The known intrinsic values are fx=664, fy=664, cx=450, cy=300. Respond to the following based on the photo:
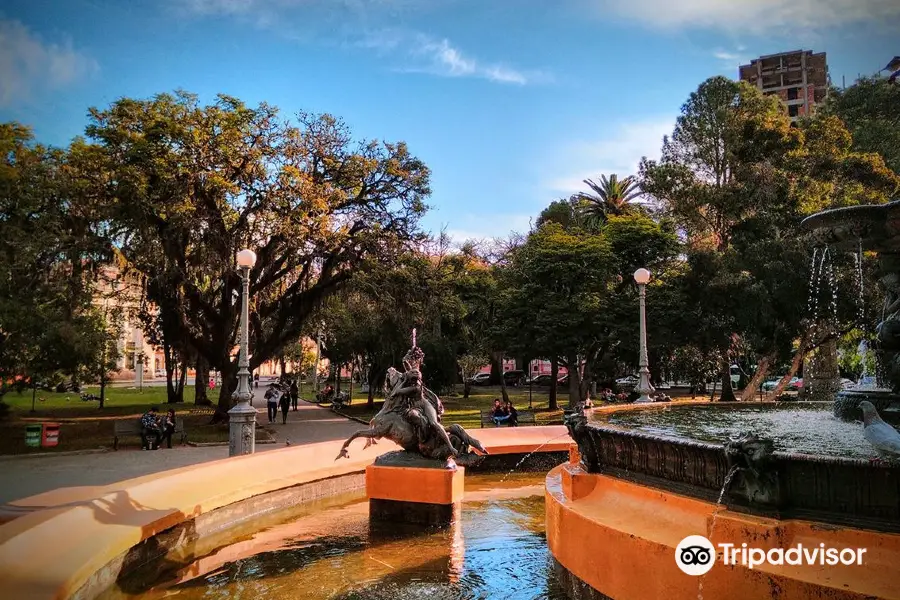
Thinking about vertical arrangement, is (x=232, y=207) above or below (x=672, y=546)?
above

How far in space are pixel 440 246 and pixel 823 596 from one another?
34.0m

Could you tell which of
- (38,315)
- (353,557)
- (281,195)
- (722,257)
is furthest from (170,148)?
(722,257)

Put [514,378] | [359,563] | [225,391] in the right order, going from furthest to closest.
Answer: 1. [514,378]
2. [225,391]
3. [359,563]

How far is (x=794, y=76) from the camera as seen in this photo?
75062 mm

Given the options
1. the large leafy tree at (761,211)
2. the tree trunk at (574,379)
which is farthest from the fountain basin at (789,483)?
the tree trunk at (574,379)

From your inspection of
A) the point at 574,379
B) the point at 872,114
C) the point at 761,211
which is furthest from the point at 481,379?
the point at 761,211

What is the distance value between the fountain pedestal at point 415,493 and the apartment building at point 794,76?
78.6 m

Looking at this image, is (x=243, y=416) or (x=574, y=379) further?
(x=574, y=379)

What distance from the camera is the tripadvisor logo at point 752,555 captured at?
12.2ft

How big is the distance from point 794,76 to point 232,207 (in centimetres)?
7374

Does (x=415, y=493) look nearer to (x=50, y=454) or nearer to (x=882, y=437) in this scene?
(x=882, y=437)

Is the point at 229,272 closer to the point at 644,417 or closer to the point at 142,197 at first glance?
the point at 142,197

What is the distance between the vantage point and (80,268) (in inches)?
803

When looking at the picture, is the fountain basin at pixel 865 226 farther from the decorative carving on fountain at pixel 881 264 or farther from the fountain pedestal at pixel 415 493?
the fountain pedestal at pixel 415 493
